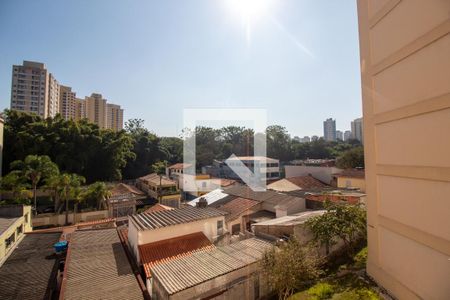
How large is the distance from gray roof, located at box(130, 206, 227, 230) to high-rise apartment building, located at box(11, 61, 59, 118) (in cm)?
5488

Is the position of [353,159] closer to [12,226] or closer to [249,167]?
[249,167]

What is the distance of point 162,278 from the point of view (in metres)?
7.41

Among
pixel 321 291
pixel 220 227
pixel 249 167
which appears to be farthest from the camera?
pixel 249 167

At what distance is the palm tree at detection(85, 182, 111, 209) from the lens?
75.4 ft

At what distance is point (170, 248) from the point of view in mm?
10688

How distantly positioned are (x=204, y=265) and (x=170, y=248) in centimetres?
296

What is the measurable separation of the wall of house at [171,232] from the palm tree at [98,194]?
43.8ft

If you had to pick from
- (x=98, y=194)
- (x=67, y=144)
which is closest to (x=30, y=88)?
(x=67, y=144)

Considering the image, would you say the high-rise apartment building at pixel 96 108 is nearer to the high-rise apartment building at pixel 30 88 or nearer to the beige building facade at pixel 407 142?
the high-rise apartment building at pixel 30 88

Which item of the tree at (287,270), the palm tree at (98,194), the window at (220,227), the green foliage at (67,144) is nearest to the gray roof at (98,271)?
the tree at (287,270)

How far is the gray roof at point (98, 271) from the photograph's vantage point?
7.87m

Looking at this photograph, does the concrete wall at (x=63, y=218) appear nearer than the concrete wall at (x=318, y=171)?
Yes

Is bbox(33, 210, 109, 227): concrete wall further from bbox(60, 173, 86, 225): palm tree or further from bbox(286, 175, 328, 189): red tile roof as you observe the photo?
bbox(286, 175, 328, 189): red tile roof

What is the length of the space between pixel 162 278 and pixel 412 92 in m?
7.96
